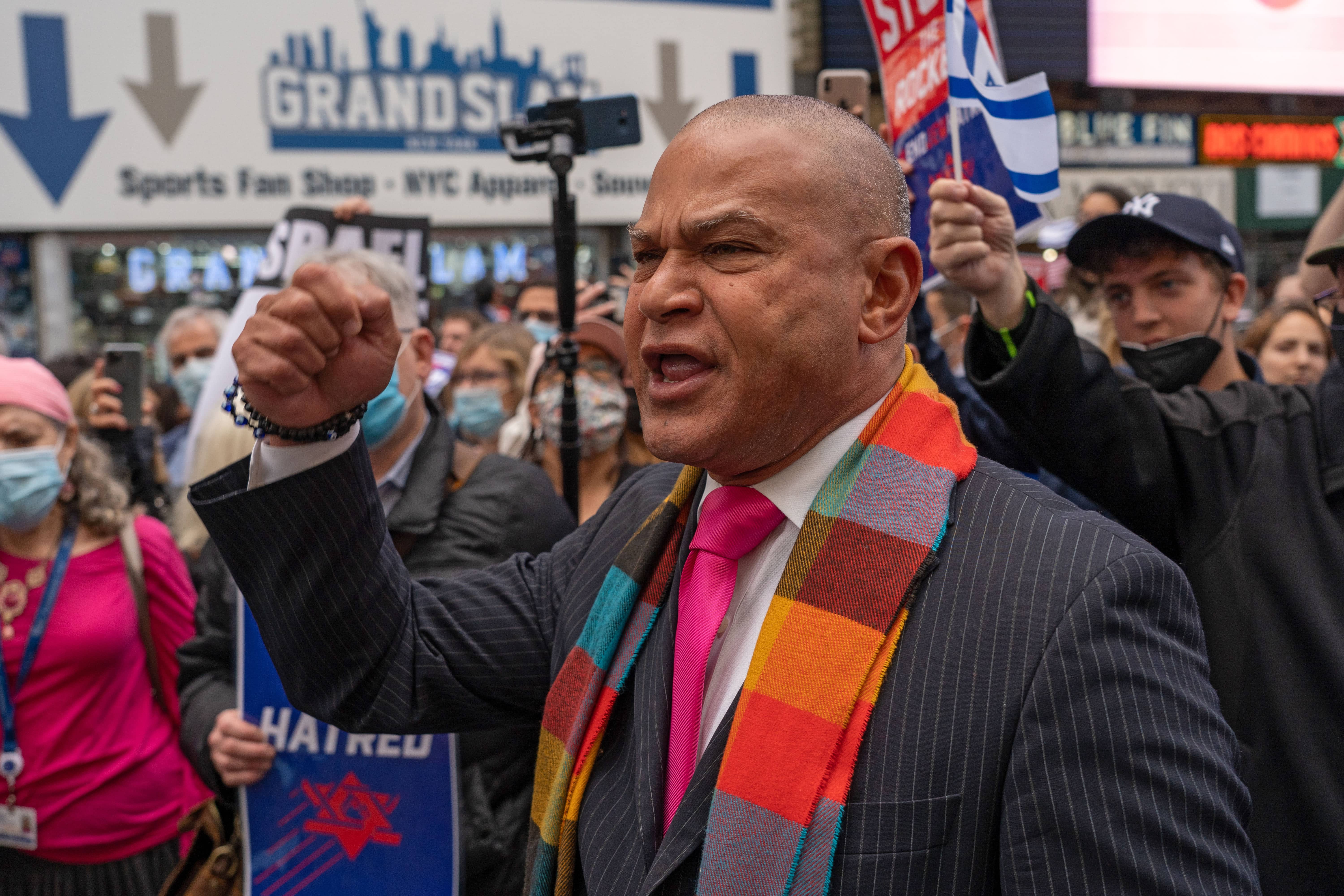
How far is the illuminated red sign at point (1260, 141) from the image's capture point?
528 inches

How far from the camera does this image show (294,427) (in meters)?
1.41

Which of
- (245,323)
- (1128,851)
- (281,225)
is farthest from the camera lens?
(281,225)

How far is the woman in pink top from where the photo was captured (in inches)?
119

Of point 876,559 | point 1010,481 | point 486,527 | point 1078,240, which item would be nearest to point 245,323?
point 876,559

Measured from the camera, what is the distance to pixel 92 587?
3.19 m

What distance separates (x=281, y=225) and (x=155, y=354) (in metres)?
7.21

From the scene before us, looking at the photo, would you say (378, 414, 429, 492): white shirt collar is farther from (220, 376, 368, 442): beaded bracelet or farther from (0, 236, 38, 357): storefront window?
(0, 236, 38, 357): storefront window

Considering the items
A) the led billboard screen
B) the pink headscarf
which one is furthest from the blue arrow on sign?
the led billboard screen

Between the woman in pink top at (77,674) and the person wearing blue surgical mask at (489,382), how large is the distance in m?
1.83

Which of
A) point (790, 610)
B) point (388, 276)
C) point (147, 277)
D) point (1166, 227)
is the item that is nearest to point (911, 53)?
point (1166, 227)

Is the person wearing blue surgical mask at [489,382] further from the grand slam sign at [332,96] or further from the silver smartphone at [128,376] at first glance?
the grand slam sign at [332,96]

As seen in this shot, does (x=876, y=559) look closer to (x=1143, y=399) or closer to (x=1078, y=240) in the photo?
(x=1143, y=399)

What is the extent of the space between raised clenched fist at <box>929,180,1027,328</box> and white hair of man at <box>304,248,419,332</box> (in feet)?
4.24

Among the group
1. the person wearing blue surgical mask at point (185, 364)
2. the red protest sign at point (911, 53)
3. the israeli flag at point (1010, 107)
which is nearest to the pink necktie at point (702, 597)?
the israeli flag at point (1010, 107)
